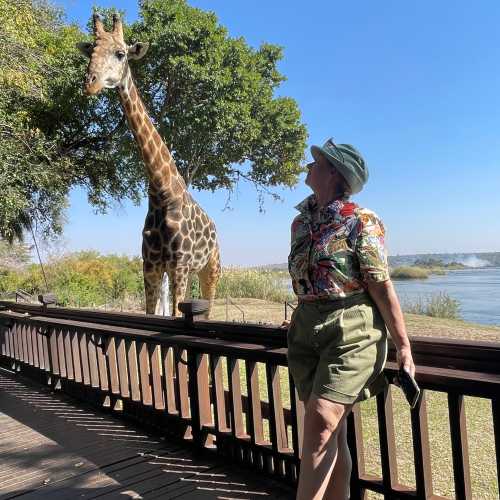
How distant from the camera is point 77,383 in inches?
159

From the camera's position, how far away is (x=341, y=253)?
1663mm

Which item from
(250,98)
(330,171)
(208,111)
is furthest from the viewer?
(250,98)

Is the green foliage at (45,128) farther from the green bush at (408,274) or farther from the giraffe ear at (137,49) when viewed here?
the green bush at (408,274)

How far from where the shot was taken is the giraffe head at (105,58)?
10.4ft

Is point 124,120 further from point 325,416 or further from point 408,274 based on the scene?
point 408,274

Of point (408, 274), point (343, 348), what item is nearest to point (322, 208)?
point (343, 348)

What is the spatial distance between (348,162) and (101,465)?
2209mm

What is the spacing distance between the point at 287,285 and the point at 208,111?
25.0ft

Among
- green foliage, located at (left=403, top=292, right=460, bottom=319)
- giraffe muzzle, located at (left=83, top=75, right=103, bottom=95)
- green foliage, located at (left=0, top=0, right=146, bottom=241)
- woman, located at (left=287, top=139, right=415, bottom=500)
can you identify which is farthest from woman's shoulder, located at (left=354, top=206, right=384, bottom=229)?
green foliage, located at (left=403, top=292, right=460, bottom=319)

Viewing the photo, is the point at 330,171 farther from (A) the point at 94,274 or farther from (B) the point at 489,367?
(A) the point at 94,274

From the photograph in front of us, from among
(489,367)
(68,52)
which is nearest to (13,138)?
(68,52)

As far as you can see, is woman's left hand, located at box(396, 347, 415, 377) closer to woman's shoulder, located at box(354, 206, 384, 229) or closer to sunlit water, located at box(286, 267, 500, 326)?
woman's shoulder, located at box(354, 206, 384, 229)

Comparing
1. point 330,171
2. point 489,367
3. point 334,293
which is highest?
point 330,171

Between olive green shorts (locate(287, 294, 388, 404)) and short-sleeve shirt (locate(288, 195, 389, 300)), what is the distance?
0.19 feet
